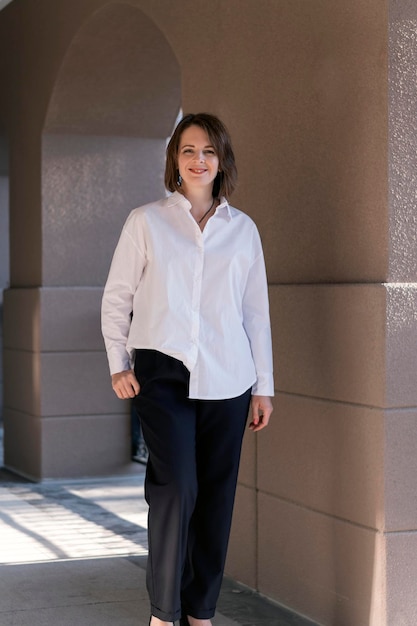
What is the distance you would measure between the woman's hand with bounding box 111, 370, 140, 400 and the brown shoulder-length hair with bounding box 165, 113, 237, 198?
57 centimetres

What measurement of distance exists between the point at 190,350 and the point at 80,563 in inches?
66.1

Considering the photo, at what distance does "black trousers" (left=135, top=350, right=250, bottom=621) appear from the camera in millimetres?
2943

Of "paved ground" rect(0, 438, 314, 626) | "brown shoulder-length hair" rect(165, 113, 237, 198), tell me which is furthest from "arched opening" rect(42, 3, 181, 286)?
"brown shoulder-length hair" rect(165, 113, 237, 198)

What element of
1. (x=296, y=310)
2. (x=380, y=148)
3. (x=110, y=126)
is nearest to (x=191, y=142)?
(x=380, y=148)

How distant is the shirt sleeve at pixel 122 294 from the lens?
304 cm

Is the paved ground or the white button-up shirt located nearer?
the white button-up shirt

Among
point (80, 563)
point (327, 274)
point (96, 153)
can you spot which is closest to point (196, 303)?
point (327, 274)

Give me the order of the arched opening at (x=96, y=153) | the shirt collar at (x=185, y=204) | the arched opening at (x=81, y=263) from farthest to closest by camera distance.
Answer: the arched opening at (x=81, y=263) → the arched opening at (x=96, y=153) → the shirt collar at (x=185, y=204)

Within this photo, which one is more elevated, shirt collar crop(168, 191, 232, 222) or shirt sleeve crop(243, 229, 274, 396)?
shirt collar crop(168, 191, 232, 222)

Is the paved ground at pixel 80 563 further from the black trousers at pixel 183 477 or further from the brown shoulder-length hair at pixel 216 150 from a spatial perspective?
the brown shoulder-length hair at pixel 216 150

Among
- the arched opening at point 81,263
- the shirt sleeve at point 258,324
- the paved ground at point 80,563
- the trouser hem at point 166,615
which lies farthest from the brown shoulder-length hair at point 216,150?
the arched opening at point 81,263

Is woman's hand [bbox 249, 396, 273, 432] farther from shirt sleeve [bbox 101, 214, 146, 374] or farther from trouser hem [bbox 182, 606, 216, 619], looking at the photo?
trouser hem [bbox 182, 606, 216, 619]

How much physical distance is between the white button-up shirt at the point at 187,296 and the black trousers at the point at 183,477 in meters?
0.06

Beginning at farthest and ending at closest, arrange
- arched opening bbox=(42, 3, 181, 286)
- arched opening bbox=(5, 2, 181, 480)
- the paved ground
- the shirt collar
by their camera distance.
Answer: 1. arched opening bbox=(5, 2, 181, 480)
2. arched opening bbox=(42, 3, 181, 286)
3. the paved ground
4. the shirt collar
